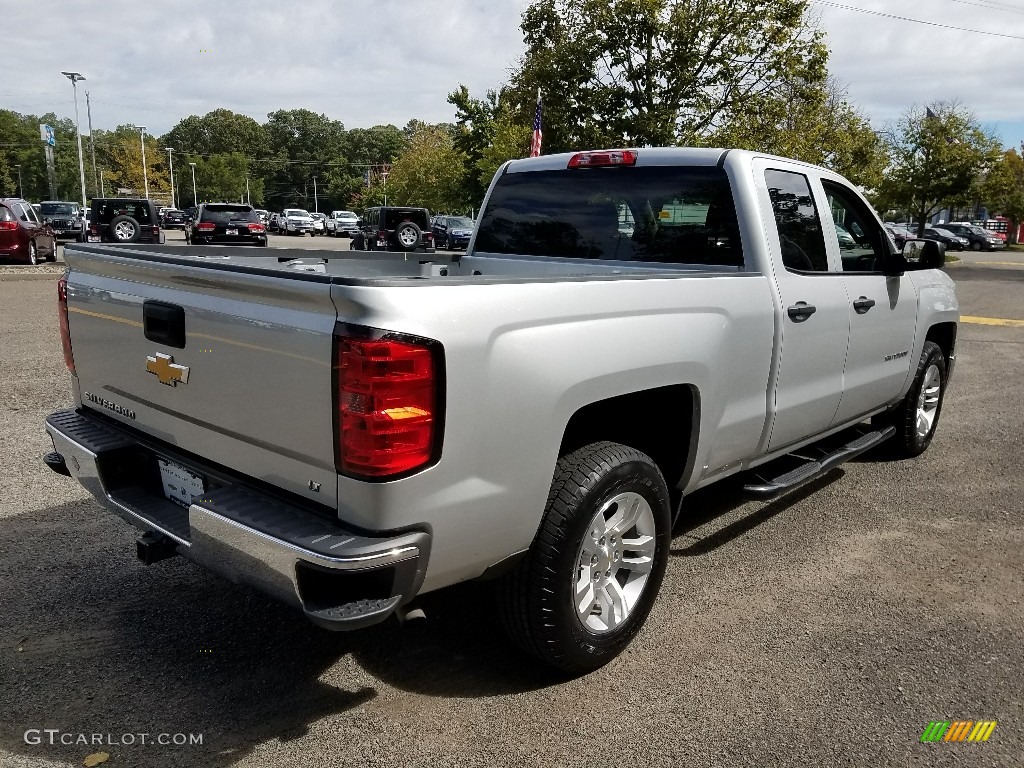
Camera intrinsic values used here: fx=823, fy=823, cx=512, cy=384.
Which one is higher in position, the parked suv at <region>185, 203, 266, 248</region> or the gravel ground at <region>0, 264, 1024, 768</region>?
the parked suv at <region>185, 203, 266, 248</region>

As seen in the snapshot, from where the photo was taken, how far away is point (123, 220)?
23.9 meters

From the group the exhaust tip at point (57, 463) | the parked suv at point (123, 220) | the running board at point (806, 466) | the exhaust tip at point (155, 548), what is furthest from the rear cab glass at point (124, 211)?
the exhaust tip at point (155, 548)

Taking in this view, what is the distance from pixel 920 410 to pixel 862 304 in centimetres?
187

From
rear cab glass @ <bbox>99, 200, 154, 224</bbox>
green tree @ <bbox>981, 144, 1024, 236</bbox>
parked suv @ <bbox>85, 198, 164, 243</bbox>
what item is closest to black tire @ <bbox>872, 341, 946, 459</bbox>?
parked suv @ <bbox>85, 198, 164, 243</bbox>

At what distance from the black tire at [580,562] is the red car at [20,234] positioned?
67.2ft

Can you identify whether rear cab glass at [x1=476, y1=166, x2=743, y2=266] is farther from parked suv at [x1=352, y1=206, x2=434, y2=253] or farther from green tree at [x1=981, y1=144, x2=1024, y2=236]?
green tree at [x1=981, y1=144, x2=1024, y2=236]

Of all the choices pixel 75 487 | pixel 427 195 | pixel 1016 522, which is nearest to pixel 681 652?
pixel 1016 522

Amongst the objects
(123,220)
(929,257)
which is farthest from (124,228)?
(929,257)

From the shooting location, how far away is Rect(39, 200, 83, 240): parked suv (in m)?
31.5

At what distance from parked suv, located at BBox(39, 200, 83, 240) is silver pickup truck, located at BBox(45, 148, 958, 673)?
104 feet

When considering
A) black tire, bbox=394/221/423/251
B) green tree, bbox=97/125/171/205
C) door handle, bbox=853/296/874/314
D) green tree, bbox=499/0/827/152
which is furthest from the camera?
green tree, bbox=97/125/171/205

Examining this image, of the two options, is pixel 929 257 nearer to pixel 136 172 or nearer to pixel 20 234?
pixel 20 234

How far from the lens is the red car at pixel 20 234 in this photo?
19.3 metres

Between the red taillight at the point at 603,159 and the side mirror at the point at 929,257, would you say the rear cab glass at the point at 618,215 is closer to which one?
the red taillight at the point at 603,159
